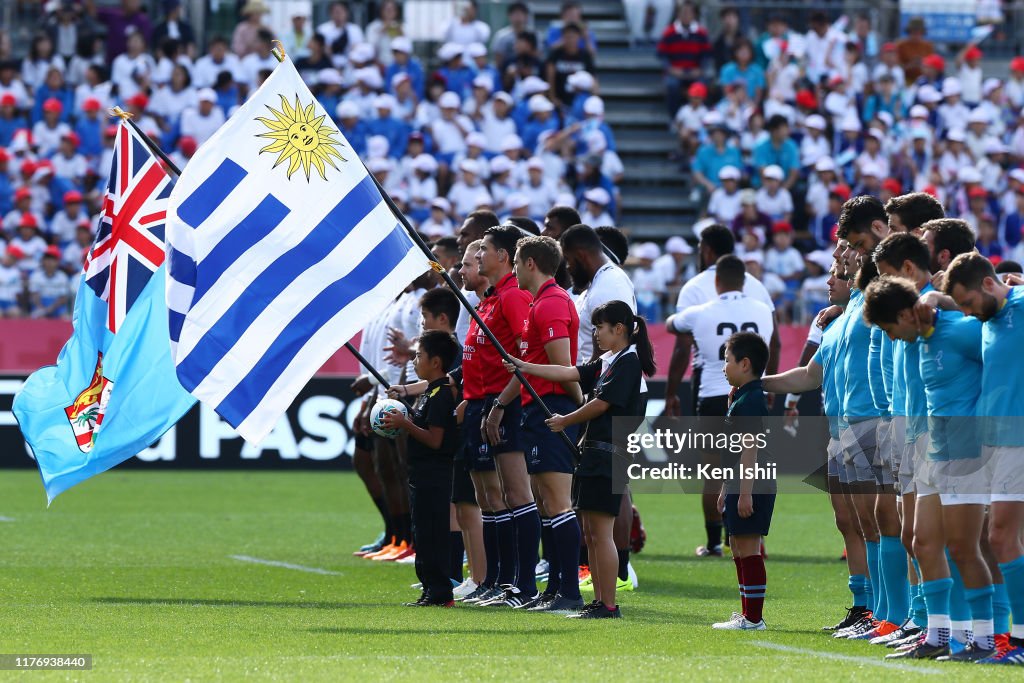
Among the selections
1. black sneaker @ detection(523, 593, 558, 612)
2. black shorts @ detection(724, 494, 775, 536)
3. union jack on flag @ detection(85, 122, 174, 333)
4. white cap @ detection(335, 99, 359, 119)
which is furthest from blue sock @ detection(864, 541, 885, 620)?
white cap @ detection(335, 99, 359, 119)

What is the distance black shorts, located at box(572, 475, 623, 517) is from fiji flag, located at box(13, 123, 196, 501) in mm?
2746

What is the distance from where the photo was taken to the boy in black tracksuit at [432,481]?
403 inches

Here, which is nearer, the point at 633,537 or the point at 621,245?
the point at 621,245

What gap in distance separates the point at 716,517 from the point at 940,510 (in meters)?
5.63

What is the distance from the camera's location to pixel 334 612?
392 inches

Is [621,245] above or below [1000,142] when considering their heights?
below

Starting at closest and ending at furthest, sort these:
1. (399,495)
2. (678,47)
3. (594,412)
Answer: (594,412) < (399,495) < (678,47)

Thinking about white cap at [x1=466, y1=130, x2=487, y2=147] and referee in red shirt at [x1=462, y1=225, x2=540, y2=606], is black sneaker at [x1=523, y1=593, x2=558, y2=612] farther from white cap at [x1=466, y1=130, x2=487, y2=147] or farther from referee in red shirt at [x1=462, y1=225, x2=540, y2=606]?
white cap at [x1=466, y1=130, x2=487, y2=147]

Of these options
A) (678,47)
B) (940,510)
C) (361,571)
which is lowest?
(361,571)

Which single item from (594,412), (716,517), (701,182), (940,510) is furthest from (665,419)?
(701,182)

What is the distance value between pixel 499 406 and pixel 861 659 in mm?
2780

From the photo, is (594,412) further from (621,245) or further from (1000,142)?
(1000,142)

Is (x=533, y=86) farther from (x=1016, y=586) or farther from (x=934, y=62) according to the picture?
(x=1016, y=586)

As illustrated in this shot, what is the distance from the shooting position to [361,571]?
12.4m
